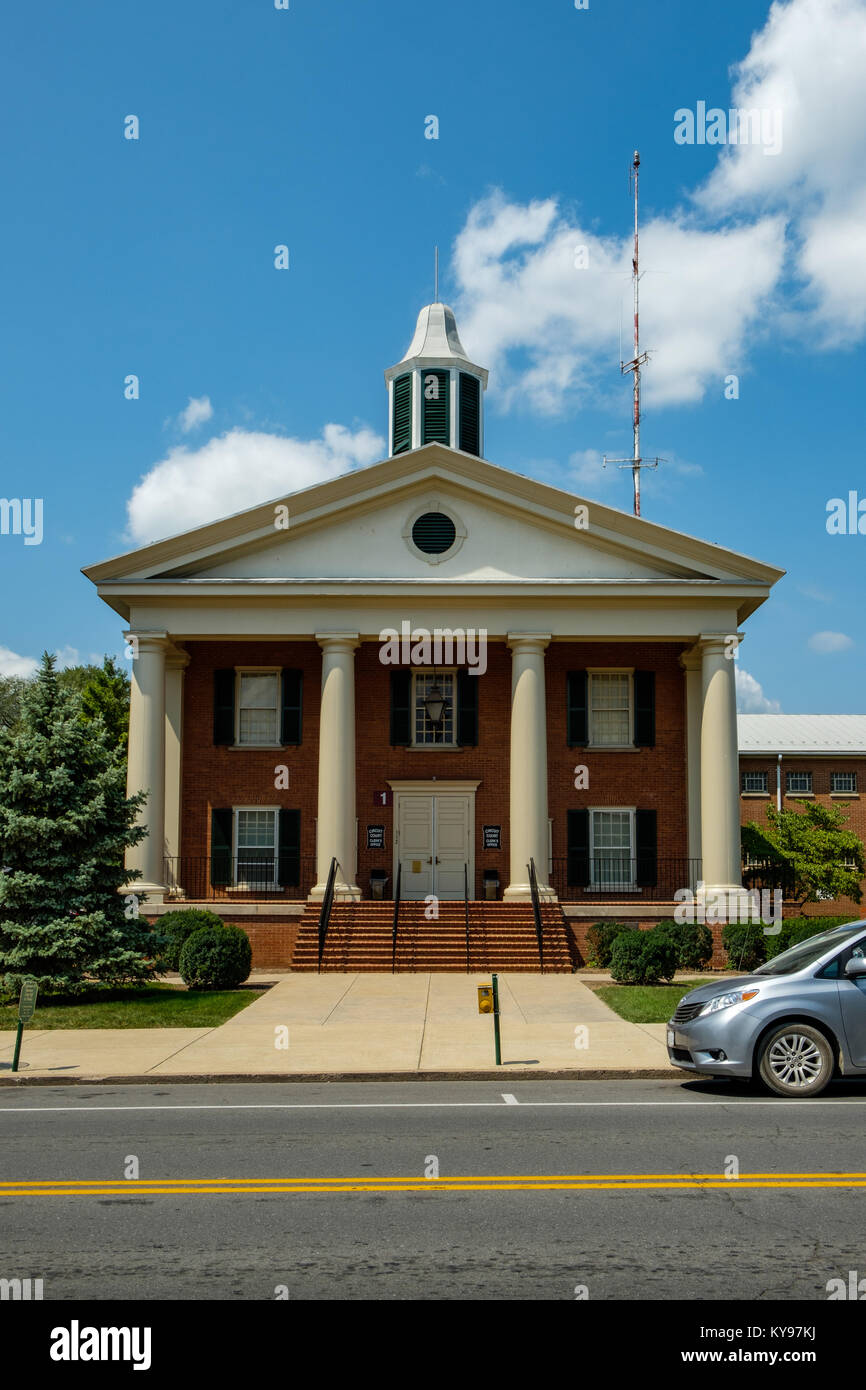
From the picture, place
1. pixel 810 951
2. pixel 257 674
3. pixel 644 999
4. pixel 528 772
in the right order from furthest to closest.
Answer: pixel 257 674 → pixel 528 772 → pixel 644 999 → pixel 810 951

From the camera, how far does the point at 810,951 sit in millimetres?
12789

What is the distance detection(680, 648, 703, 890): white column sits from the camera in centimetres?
2980

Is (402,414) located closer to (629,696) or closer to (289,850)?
(629,696)

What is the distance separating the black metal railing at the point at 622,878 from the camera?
1171 inches

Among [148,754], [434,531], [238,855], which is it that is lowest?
[238,855]

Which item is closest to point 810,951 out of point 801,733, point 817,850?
point 817,850

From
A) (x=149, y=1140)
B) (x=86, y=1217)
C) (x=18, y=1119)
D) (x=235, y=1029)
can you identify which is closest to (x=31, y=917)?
(x=235, y=1029)

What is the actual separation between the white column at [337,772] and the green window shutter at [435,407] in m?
7.79

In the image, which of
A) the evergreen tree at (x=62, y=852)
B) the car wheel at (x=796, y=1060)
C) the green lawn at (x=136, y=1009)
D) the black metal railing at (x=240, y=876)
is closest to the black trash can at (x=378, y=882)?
the black metal railing at (x=240, y=876)

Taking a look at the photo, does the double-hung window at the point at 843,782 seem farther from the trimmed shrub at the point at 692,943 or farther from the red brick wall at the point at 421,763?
the trimmed shrub at the point at 692,943

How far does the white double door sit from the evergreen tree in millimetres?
9607

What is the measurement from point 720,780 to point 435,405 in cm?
1279

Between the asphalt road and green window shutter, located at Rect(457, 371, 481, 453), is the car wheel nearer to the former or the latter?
the asphalt road
